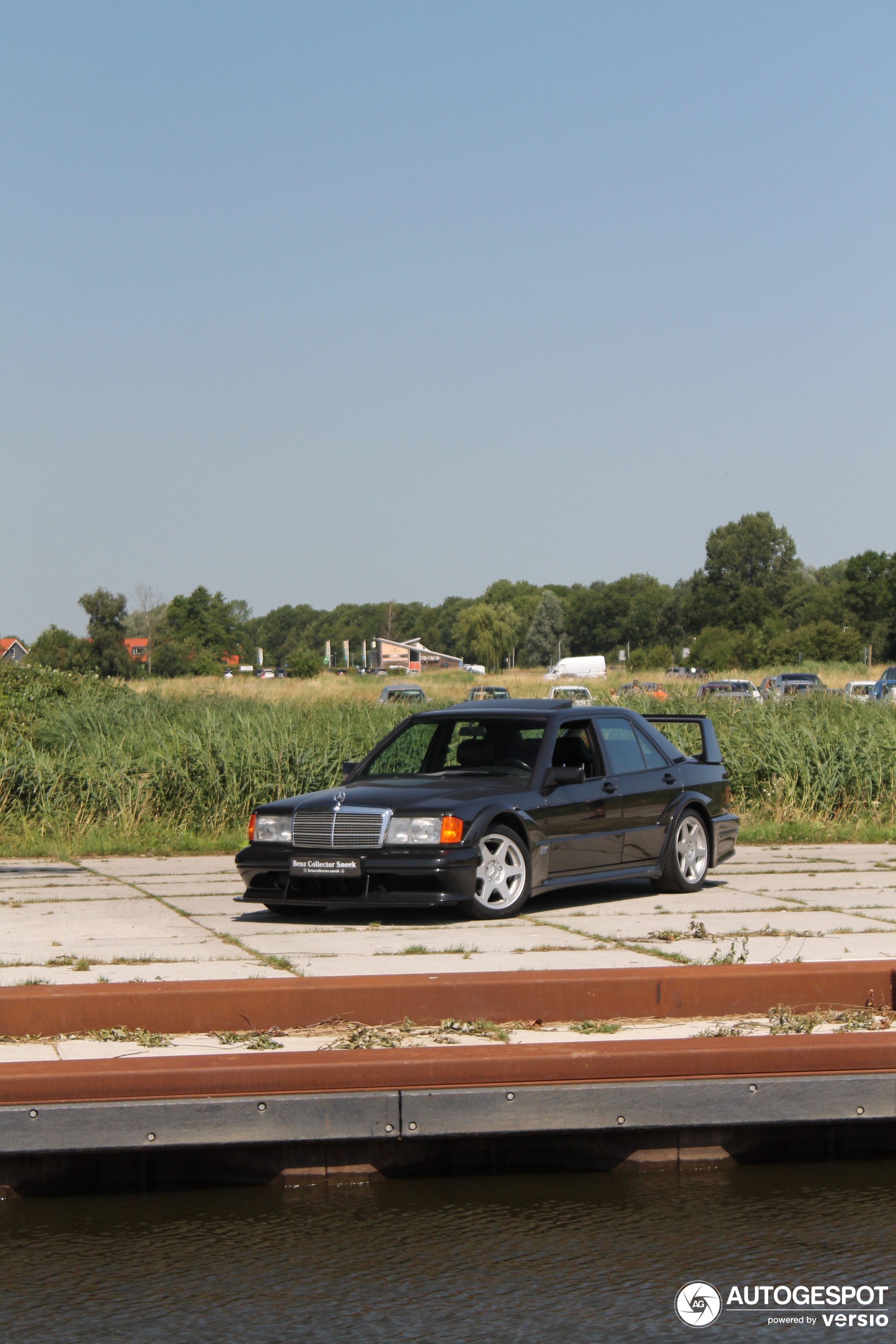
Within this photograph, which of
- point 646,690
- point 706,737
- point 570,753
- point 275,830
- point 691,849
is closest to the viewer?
point 275,830

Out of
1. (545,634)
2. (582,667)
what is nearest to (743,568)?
(545,634)

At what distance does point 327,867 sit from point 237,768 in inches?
268

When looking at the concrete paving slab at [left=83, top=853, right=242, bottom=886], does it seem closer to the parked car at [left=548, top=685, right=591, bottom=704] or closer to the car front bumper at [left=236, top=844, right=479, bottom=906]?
the car front bumper at [left=236, top=844, right=479, bottom=906]

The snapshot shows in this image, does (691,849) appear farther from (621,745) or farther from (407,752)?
(407,752)

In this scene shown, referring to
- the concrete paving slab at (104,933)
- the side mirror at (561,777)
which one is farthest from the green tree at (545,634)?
the concrete paving slab at (104,933)

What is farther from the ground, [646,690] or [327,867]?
[646,690]

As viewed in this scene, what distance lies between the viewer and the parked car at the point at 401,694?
36.2m

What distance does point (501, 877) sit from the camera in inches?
392

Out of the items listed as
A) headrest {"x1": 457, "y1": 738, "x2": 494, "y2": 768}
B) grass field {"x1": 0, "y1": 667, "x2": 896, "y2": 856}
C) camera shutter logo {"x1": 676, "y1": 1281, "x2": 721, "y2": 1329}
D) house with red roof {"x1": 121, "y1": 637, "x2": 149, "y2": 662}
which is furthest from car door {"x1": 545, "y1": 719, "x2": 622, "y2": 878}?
house with red roof {"x1": 121, "y1": 637, "x2": 149, "y2": 662}

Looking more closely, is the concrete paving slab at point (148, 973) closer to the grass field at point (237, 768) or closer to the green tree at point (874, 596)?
the grass field at point (237, 768)

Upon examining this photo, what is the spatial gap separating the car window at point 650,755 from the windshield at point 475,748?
1.09 meters

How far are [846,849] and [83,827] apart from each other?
7.75m

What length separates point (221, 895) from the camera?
11469 millimetres

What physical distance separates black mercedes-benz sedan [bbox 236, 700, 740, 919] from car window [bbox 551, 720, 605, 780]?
0.01 meters
